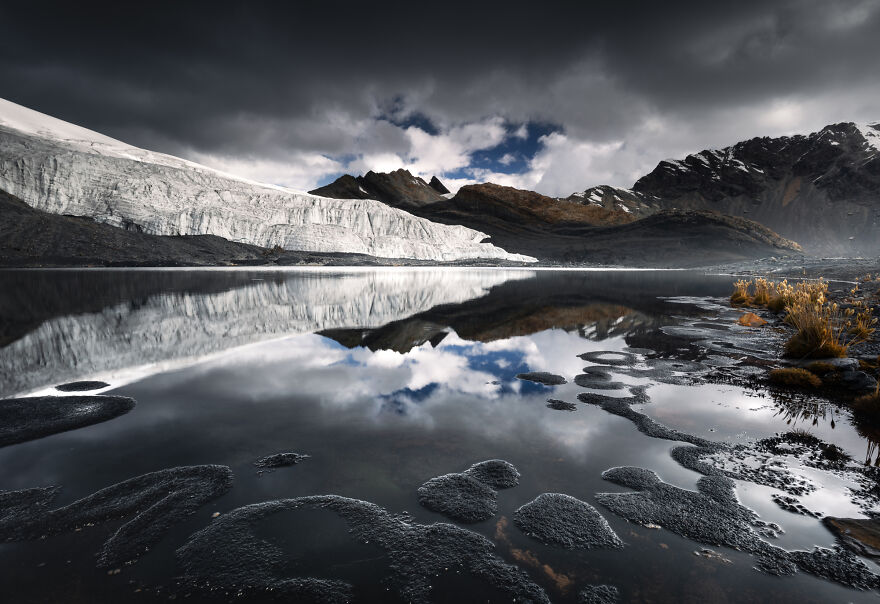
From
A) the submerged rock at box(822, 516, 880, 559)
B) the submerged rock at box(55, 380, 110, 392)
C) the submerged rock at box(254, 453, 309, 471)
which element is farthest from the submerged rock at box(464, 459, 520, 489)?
the submerged rock at box(55, 380, 110, 392)

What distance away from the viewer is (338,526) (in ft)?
13.8

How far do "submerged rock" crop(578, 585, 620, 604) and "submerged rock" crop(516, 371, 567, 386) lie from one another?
6163mm

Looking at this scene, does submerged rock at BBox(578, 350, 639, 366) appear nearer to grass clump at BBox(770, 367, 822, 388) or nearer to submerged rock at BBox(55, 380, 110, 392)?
grass clump at BBox(770, 367, 822, 388)

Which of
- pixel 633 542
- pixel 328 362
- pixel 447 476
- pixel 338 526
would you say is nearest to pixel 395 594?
pixel 338 526

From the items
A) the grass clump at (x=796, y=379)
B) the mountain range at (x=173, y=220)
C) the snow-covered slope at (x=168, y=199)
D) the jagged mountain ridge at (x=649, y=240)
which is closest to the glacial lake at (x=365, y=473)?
the grass clump at (x=796, y=379)

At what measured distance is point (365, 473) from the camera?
5.27m

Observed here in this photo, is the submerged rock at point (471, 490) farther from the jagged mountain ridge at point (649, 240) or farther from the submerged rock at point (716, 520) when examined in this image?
the jagged mountain ridge at point (649, 240)

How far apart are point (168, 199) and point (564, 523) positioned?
351 feet

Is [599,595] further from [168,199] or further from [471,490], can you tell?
[168,199]

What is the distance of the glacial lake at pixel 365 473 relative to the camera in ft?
11.4

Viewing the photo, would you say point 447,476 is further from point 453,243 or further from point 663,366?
point 453,243

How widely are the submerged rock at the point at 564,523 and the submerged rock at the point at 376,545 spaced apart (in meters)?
0.56

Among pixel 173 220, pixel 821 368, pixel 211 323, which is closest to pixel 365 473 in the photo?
pixel 821 368

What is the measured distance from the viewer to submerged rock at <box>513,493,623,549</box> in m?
4.01
